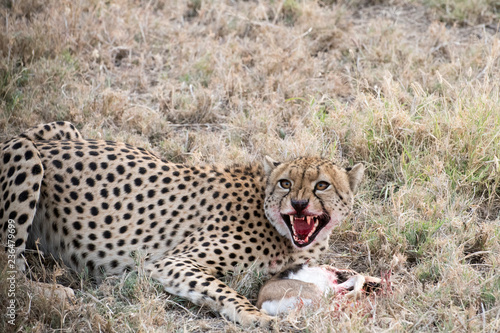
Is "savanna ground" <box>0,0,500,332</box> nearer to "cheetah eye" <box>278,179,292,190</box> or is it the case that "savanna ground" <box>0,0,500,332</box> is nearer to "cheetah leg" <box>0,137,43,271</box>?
"cheetah leg" <box>0,137,43,271</box>

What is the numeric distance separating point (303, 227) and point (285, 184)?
1.01 feet

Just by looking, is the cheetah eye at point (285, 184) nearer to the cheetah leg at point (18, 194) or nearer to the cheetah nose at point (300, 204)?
the cheetah nose at point (300, 204)

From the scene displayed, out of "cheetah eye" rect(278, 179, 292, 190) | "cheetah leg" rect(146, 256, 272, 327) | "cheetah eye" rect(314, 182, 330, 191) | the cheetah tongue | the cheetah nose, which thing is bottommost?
"cheetah leg" rect(146, 256, 272, 327)

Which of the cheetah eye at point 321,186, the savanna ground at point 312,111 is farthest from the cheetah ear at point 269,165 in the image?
the savanna ground at point 312,111

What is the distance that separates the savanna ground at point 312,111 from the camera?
3.91 metres

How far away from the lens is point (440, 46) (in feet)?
23.6

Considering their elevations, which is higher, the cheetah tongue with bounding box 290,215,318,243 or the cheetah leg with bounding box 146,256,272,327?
the cheetah tongue with bounding box 290,215,318,243

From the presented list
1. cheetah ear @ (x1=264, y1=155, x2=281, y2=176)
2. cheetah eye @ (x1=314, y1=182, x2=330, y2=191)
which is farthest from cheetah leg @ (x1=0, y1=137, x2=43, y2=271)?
cheetah eye @ (x1=314, y1=182, x2=330, y2=191)

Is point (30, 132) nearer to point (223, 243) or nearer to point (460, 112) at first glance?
point (223, 243)

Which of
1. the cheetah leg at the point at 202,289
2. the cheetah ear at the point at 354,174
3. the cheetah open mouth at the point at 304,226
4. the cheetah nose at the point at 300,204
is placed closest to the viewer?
the cheetah leg at the point at 202,289

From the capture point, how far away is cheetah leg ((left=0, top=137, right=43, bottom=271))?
4.31m

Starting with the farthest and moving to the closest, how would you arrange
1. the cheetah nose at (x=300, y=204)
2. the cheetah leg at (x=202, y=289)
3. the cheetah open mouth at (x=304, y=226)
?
1. the cheetah open mouth at (x=304, y=226)
2. the cheetah nose at (x=300, y=204)
3. the cheetah leg at (x=202, y=289)

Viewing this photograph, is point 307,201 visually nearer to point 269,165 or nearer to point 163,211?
point 269,165

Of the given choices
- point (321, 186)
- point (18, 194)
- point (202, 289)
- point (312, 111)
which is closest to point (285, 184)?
point (321, 186)
